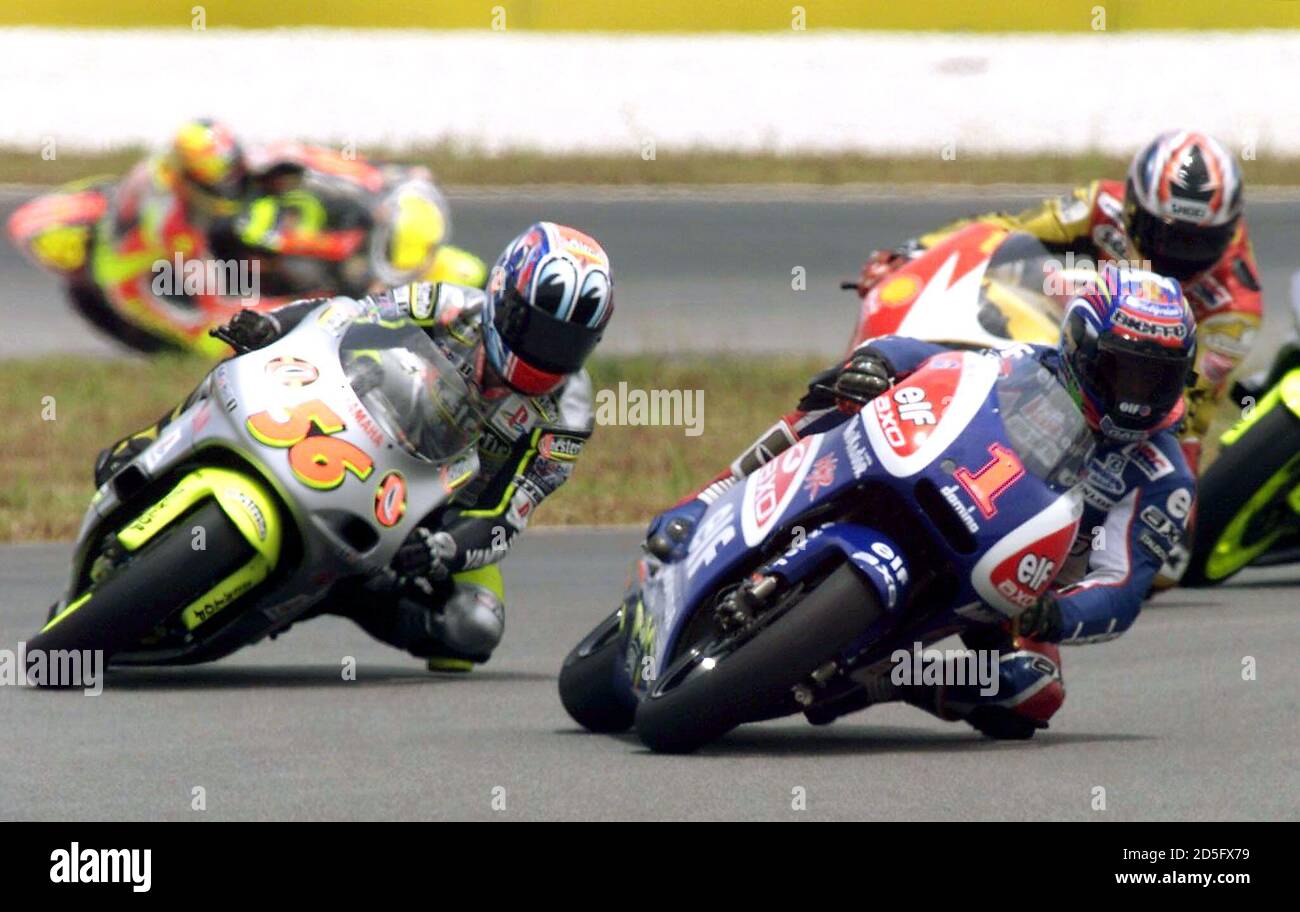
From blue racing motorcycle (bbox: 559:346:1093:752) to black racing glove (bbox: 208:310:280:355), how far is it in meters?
2.02

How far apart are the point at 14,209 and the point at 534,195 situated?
3456 mm

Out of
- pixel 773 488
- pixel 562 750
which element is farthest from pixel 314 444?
pixel 773 488

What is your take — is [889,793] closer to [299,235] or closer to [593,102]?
[299,235]

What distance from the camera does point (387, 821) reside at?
5746 mm

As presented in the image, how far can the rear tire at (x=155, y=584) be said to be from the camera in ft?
25.1

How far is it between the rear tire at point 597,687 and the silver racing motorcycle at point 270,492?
3.14 feet

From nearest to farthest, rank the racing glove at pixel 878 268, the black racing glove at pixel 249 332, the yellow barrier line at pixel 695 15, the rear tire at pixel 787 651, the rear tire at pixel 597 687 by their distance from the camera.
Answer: the rear tire at pixel 787 651 < the rear tire at pixel 597 687 < the black racing glove at pixel 249 332 < the racing glove at pixel 878 268 < the yellow barrier line at pixel 695 15

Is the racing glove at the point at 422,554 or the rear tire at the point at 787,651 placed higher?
the rear tire at the point at 787,651

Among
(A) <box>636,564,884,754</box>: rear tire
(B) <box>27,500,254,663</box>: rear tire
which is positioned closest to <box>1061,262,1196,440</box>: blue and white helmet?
(A) <box>636,564,884,754</box>: rear tire

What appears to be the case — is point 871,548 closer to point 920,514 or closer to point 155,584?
point 920,514

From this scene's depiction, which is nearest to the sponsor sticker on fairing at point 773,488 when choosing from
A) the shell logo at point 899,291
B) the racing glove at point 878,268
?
the shell logo at point 899,291

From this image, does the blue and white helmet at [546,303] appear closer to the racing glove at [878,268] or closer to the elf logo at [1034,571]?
the elf logo at [1034,571]

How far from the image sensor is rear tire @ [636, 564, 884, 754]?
6.24 m
